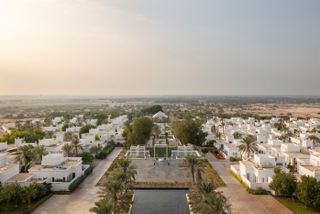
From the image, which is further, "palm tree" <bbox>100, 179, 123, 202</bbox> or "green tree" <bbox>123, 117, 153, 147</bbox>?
"green tree" <bbox>123, 117, 153, 147</bbox>

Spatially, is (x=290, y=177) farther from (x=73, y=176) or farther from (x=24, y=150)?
(x=24, y=150)

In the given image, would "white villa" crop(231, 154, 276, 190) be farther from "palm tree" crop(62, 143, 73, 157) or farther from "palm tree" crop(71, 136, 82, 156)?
"palm tree" crop(71, 136, 82, 156)

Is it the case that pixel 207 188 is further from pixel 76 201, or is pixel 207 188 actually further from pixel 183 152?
pixel 183 152

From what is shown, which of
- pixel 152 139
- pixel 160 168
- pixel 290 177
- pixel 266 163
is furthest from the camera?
pixel 152 139

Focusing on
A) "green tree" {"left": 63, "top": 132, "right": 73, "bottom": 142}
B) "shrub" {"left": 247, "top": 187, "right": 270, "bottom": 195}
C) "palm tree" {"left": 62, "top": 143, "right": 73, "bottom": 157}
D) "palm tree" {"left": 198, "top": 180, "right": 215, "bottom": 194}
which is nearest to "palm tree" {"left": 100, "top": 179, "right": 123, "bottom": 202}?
"palm tree" {"left": 198, "top": 180, "right": 215, "bottom": 194}

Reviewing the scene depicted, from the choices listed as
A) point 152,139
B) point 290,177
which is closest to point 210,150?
point 152,139

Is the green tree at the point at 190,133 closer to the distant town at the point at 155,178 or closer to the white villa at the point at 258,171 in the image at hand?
the distant town at the point at 155,178
